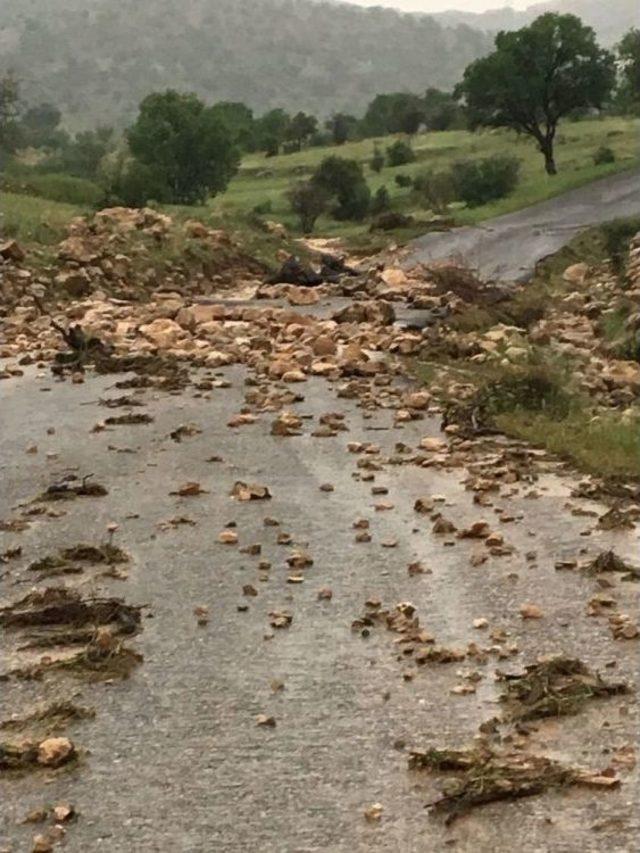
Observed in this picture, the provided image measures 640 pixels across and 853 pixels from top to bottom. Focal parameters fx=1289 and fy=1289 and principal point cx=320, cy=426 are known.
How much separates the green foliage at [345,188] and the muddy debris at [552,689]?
34.2 meters

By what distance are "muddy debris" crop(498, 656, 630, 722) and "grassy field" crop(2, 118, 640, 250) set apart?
1721 cm

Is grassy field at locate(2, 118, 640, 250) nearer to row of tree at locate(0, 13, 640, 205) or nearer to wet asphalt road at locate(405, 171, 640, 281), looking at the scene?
wet asphalt road at locate(405, 171, 640, 281)

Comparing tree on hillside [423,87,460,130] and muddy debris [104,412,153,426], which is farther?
tree on hillside [423,87,460,130]

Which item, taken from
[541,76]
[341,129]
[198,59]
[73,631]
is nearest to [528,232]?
[541,76]

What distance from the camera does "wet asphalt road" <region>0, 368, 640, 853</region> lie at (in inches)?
181

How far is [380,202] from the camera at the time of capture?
39719mm

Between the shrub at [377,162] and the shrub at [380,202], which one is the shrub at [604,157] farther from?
the shrub at [377,162]

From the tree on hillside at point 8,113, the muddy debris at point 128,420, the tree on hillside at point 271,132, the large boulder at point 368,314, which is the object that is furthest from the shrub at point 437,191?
the muddy debris at point 128,420

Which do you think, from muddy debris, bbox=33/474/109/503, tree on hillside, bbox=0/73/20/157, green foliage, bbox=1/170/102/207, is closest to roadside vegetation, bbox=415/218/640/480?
muddy debris, bbox=33/474/109/503

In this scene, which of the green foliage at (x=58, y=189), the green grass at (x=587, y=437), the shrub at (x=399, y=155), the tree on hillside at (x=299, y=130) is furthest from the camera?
the tree on hillside at (x=299, y=130)

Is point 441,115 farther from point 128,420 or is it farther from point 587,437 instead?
point 587,437

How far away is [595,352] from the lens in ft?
49.7

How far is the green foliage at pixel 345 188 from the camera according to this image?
3916 cm

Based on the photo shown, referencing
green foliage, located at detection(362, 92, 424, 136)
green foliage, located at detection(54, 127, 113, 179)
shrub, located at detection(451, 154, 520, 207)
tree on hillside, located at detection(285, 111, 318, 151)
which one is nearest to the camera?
shrub, located at detection(451, 154, 520, 207)
